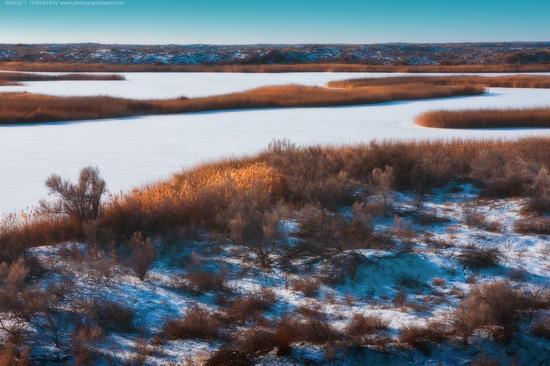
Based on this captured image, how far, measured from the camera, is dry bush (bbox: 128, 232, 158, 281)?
605 cm

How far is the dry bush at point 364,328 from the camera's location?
496 centimetres

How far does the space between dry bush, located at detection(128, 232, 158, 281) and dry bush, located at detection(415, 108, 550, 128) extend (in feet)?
42.7

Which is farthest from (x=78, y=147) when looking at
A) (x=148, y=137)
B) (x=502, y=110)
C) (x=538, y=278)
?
(x=502, y=110)

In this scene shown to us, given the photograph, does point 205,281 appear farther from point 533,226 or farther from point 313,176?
point 533,226

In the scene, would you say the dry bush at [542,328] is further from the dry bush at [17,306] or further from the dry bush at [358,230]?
the dry bush at [17,306]

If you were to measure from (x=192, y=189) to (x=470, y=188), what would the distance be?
4430 mm

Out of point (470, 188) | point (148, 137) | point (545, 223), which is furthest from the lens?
point (148, 137)

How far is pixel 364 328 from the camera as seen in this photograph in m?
5.11

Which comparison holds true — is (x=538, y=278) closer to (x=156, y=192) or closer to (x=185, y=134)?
(x=156, y=192)

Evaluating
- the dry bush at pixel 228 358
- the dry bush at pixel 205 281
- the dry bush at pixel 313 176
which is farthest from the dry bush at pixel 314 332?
the dry bush at pixel 313 176

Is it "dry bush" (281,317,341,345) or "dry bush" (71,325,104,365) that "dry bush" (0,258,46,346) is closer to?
"dry bush" (71,325,104,365)

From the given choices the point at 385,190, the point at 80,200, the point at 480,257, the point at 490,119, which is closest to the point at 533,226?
the point at 480,257

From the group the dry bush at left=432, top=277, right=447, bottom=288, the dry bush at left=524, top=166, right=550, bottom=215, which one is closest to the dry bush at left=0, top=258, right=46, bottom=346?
the dry bush at left=432, top=277, right=447, bottom=288

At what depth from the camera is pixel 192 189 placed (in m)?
8.54
